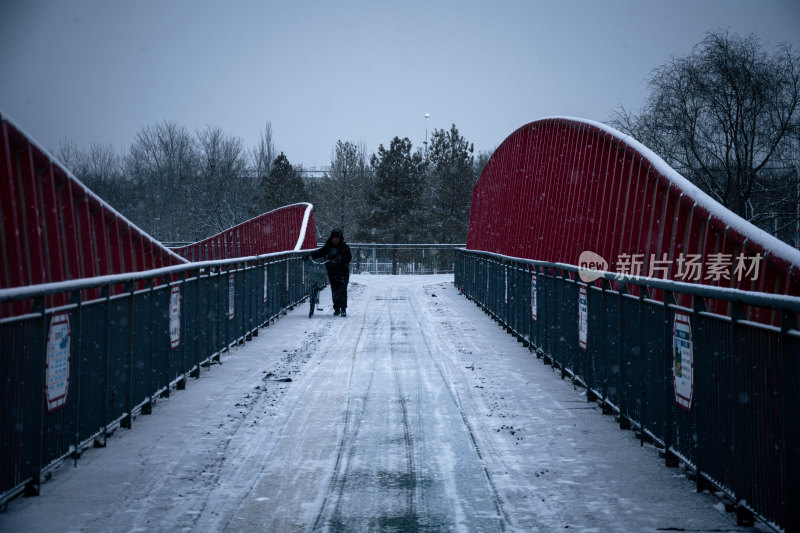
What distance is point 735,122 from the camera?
30.5 metres

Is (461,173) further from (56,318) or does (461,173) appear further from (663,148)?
(56,318)

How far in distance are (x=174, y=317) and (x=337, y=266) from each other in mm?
9961

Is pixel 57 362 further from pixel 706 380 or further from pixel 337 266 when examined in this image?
pixel 337 266

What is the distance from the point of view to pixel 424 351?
515 inches

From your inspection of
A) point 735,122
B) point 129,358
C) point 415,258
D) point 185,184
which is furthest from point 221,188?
point 129,358

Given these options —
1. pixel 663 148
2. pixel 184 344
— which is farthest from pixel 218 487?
pixel 663 148

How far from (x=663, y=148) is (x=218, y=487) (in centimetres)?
2963

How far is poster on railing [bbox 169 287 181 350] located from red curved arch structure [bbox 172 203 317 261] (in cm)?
1822

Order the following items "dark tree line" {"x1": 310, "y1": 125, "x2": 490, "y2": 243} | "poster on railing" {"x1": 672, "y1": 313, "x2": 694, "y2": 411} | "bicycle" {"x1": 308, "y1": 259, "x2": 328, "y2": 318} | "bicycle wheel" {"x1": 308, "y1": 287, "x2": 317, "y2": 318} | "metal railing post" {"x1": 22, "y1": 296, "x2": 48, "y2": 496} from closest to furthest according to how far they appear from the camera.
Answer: "metal railing post" {"x1": 22, "y1": 296, "x2": 48, "y2": 496} → "poster on railing" {"x1": 672, "y1": 313, "x2": 694, "y2": 411} → "bicycle wheel" {"x1": 308, "y1": 287, "x2": 317, "y2": 318} → "bicycle" {"x1": 308, "y1": 259, "x2": 328, "y2": 318} → "dark tree line" {"x1": 310, "y1": 125, "x2": 490, "y2": 243}

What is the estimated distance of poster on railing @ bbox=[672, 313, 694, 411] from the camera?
5.82m

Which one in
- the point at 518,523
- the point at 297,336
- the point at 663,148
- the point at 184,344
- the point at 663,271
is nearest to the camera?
the point at 518,523

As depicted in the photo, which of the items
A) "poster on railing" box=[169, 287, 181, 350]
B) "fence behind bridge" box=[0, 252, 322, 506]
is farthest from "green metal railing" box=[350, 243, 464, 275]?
"poster on railing" box=[169, 287, 181, 350]

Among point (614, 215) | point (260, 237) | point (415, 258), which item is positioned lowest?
point (415, 258)

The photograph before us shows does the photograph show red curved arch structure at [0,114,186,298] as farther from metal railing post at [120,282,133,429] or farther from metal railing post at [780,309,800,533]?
metal railing post at [780,309,800,533]
